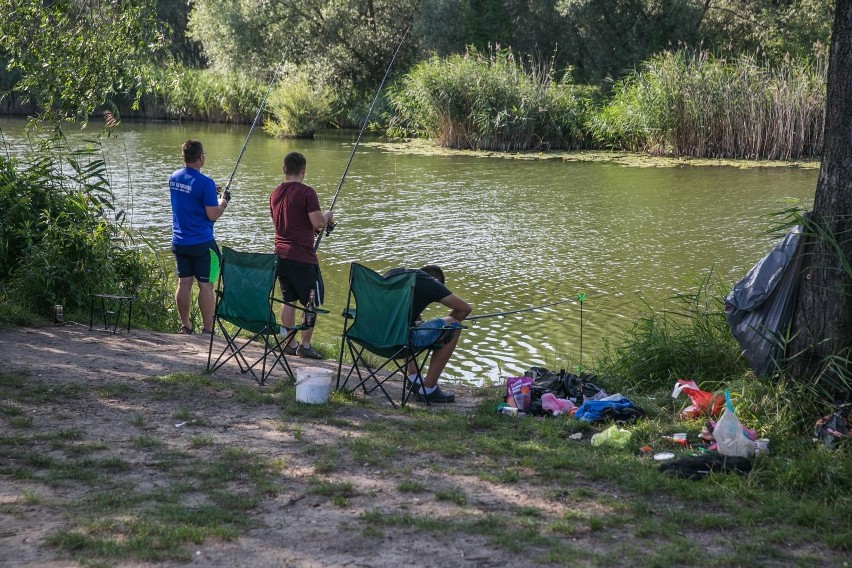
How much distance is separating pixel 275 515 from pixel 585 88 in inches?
932

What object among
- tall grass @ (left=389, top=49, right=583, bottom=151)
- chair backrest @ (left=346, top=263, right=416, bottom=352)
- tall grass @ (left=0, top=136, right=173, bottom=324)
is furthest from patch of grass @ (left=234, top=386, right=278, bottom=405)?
tall grass @ (left=389, top=49, right=583, bottom=151)

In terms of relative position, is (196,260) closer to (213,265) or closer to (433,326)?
(213,265)

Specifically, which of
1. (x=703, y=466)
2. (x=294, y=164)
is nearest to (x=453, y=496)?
(x=703, y=466)

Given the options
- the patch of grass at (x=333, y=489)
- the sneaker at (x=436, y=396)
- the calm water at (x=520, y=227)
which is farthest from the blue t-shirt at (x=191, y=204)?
the patch of grass at (x=333, y=489)

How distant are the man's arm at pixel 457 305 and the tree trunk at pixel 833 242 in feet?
6.71

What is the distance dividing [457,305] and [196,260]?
100 inches

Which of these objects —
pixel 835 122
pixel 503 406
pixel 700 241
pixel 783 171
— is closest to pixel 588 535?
pixel 503 406

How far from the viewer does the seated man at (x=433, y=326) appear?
6340mm

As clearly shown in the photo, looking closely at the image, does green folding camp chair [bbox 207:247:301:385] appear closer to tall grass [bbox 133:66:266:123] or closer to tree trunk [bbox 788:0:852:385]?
tree trunk [bbox 788:0:852:385]

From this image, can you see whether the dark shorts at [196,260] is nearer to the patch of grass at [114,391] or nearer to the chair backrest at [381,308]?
the patch of grass at [114,391]

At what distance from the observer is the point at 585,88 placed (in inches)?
1046

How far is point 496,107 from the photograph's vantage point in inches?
969

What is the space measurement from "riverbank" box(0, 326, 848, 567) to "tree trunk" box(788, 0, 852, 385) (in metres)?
1.00

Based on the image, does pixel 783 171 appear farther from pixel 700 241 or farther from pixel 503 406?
pixel 503 406
